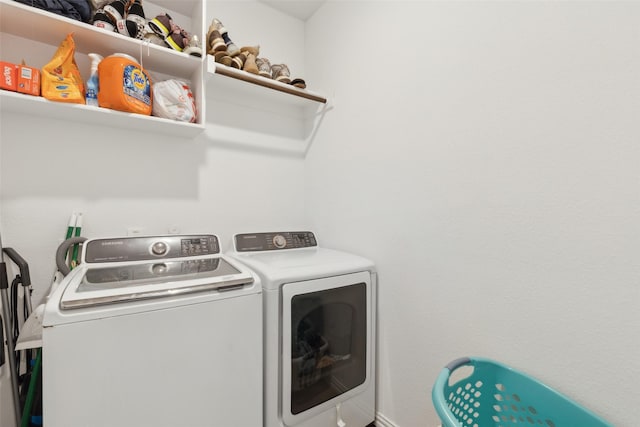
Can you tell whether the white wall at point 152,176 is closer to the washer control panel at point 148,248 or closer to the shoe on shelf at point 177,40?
the washer control panel at point 148,248

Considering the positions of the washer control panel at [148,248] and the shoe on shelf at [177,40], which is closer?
the washer control panel at [148,248]

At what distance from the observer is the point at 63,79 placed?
116cm

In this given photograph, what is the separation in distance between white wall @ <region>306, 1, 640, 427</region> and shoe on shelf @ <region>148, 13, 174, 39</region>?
1044mm

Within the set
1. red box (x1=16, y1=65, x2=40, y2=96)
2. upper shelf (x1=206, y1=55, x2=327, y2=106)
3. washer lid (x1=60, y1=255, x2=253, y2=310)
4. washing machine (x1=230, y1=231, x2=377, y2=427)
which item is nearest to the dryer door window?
washing machine (x1=230, y1=231, x2=377, y2=427)

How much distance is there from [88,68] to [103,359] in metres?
1.43

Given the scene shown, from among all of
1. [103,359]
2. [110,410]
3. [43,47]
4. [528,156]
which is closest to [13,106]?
[43,47]

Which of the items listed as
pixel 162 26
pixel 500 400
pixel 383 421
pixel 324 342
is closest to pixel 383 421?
pixel 383 421

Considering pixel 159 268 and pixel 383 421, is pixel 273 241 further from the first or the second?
pixel 383 421

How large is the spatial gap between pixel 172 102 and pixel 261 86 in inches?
21.4

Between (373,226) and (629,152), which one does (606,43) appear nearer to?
(629,152)

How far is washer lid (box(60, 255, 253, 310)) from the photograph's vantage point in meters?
0.88

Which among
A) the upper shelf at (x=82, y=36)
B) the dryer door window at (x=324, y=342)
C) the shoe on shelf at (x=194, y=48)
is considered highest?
the shoe on shelf at (x=194, y=48)

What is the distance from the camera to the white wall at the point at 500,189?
0.80 metres

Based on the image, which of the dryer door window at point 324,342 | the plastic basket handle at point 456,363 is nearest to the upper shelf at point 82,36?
the dryer door window at point 324,342
